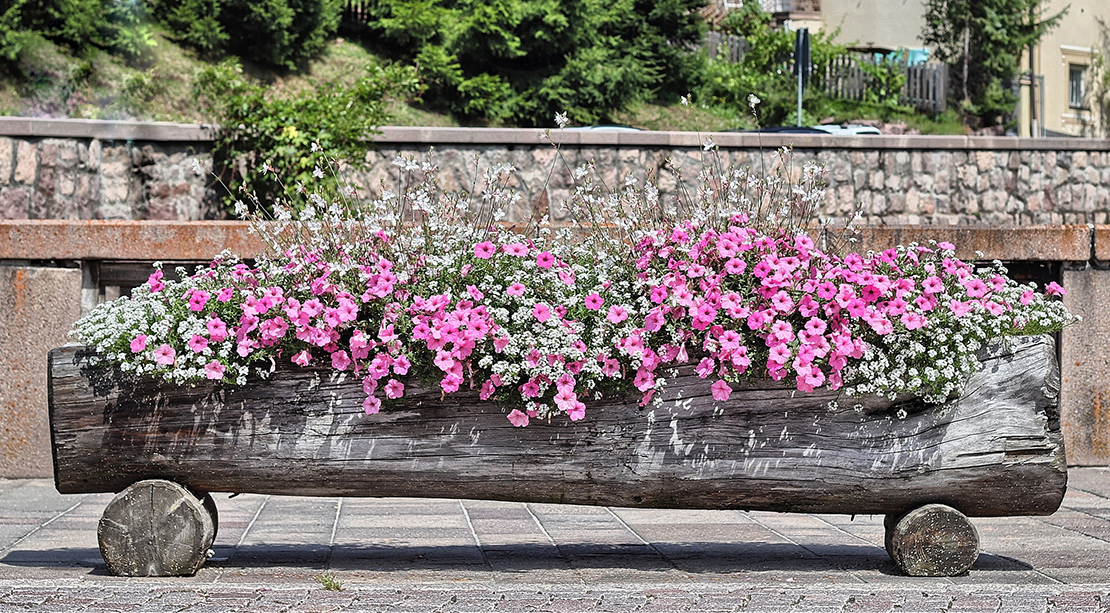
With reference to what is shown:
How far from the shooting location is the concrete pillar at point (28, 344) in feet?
20.0

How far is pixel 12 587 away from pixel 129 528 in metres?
0.39

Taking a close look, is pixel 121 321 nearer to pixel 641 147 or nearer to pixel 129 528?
pixel 129 528

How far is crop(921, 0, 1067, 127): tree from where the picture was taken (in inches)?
1119

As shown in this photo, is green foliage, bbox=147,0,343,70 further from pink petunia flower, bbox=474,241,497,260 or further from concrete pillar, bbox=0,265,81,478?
pink petunia flower, bbox=474,241,497,260

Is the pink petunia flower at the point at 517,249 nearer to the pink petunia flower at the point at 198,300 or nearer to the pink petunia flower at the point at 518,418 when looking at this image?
the pink petunia flower at the point at 518,418

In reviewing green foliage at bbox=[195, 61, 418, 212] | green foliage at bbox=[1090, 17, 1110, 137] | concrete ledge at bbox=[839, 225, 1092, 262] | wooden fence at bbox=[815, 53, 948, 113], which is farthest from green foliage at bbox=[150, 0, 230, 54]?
green foliage at bbox=[1090, 17, 1110, 137]

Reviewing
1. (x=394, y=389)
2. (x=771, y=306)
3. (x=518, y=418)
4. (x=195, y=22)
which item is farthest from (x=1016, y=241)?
(x=195, y=22)

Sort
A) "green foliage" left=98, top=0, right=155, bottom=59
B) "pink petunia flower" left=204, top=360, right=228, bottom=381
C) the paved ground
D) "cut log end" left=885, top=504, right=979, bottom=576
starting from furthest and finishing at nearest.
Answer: "green foliage" left=98, top=0, right=155, bottom=59 → "cut log end" left=885, top=504, right=979, bottom=576 → "pink petunia flower" left=204, top=360, right=228, bottom=381 → the paved ground

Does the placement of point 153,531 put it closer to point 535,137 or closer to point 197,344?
point 197,344

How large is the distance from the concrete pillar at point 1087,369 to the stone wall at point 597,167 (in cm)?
207

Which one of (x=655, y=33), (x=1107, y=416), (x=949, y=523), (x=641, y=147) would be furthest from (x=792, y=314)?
(x=655, y=33)

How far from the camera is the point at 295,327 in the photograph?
143 inches

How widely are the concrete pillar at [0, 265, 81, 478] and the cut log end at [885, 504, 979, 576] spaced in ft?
14.1

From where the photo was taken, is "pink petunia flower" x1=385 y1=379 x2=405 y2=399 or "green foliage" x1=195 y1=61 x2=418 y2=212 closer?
"pink petunia flower" x1=385 y1=379 x2=405 y2=399
